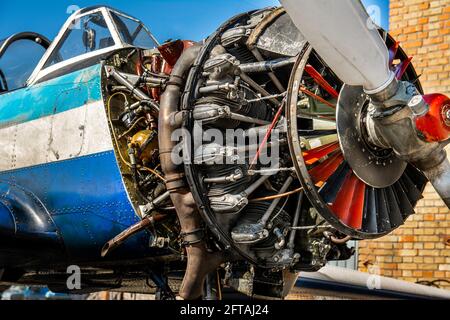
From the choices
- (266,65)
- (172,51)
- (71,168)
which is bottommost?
(71,168)

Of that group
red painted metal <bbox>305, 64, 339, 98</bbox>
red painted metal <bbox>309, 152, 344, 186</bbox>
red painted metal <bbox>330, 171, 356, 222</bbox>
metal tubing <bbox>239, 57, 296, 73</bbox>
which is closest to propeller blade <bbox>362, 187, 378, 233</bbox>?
red painted metal <bbox>330, 171, 356, 222</bbox>

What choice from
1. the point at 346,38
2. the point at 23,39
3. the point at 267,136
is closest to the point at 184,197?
the point at 267,136

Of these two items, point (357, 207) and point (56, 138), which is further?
point (56, 138)

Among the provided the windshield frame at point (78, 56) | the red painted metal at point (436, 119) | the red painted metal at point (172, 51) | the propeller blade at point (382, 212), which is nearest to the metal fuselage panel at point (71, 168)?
the windshield frame at point (78, 56)

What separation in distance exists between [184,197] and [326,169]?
3.18ft

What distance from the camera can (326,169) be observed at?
464 cm

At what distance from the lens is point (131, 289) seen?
24.9 feet

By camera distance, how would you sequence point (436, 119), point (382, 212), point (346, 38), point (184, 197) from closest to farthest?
point (346, 38)
point (436, 119)
point (184, 197)
point (382, 212)

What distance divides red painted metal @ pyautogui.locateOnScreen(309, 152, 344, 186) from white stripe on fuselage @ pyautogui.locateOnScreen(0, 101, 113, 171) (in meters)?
1.66

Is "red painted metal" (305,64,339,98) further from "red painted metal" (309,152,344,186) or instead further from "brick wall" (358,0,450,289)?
"brick wall" (358,0,450,289)

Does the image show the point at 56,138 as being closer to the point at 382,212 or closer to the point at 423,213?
the point at 382,212

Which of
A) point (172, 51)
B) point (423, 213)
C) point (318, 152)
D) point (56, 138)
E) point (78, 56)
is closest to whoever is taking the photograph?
point (318, 152)

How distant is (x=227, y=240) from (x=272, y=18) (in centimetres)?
155
